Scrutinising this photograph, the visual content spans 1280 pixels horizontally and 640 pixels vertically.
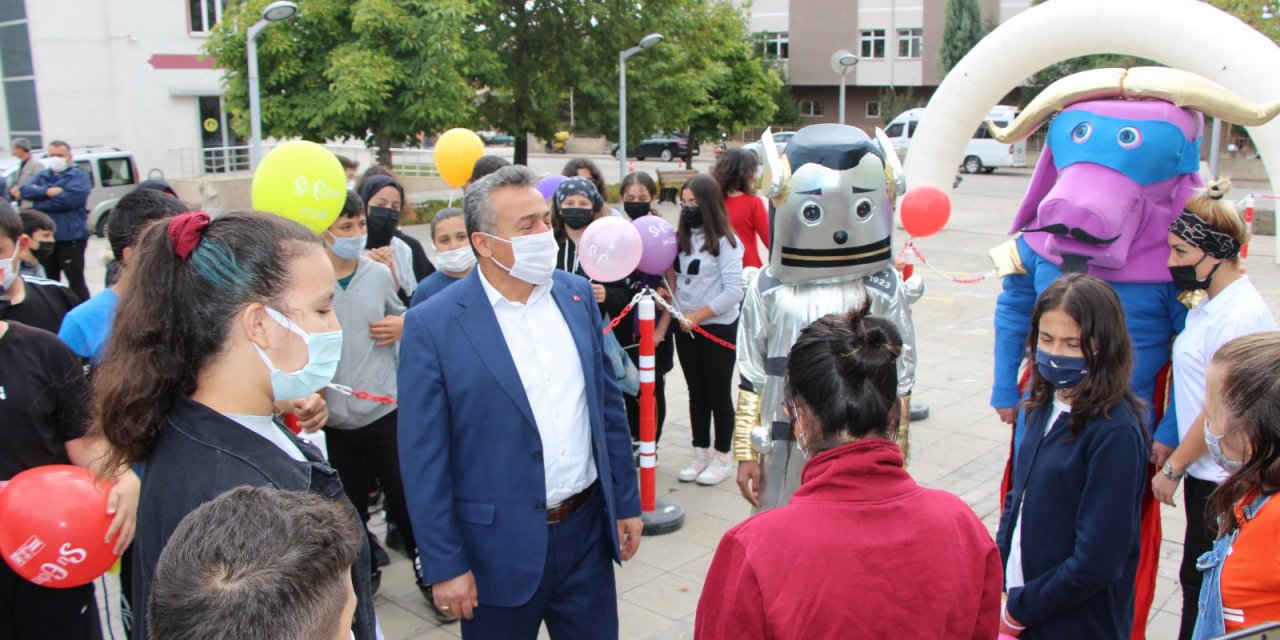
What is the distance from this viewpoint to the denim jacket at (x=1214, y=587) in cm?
224

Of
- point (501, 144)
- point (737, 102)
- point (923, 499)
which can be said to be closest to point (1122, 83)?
point (923, 499)

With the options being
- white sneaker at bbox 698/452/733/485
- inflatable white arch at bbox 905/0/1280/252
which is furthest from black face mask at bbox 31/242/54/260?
inflatable white arch at bbox 905/0/1280/252

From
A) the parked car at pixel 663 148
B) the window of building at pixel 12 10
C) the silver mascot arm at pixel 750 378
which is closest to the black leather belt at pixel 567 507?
the silver mascot arm at pixel 750 378

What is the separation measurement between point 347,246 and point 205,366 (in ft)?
8.20

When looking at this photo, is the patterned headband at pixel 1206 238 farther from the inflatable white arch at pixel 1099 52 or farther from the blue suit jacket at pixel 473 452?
the inflatable white arch at pixel 1099 52

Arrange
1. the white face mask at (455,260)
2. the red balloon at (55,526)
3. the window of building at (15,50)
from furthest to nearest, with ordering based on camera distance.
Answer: the window of building at (15,50), the white face mask at (455,260), the red balloon at (55,526)

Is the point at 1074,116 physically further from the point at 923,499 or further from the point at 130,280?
the point at 130,280

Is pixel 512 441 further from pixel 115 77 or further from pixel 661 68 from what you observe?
pixel 115 77

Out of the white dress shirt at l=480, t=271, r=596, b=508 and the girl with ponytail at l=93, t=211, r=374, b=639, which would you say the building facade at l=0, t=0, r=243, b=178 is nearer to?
the white dress shirt at l=480, t=271, r=596, b=508

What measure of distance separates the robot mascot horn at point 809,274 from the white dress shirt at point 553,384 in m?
0.71

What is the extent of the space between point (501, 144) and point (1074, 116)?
44735 millimetres

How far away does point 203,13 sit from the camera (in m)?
25.2

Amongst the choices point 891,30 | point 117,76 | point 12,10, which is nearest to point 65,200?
point 117,76

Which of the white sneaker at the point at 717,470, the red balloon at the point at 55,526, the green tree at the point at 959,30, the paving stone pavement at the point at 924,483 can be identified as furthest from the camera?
the green tree at the point at 959,30
